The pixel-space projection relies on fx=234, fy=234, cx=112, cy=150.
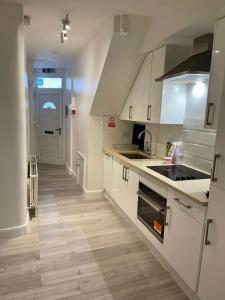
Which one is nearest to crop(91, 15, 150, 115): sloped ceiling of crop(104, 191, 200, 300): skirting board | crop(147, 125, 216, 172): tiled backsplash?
crop(147, 125, 216, 172): tiled backsplash

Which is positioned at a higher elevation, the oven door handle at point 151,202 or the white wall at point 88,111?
the white wall at point 88,111

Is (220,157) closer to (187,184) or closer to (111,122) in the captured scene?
(187,184)

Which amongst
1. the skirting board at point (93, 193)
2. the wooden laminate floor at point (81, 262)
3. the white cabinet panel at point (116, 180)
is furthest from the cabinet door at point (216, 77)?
the skirting board at point (93, 193)

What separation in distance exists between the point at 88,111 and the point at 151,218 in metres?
2.11

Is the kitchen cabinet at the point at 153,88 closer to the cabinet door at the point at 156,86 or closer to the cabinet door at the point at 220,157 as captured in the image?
the cabinet door at the point at 156,86

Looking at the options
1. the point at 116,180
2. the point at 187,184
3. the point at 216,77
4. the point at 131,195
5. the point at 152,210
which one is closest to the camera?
the point at 216,77

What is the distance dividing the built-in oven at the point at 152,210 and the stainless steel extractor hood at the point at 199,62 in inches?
46.7

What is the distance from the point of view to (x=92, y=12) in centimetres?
255

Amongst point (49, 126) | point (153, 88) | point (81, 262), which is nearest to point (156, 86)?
point (153, 88)

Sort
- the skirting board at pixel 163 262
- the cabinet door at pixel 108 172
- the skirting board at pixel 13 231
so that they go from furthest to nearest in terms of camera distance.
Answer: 1. the cabinet door at pixel 108 172
2. the skirting board at pixel 13 231
3. the skirting board at pixel 163 262

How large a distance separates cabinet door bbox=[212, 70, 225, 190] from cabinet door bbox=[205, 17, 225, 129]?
10 cm

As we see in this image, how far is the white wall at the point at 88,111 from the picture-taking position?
3.41 m

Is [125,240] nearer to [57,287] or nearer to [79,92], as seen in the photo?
[57,287]

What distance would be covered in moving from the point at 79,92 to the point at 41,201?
215 centimetres
